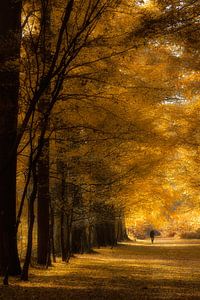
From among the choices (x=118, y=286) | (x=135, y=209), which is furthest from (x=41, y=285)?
(x=135, y=209)

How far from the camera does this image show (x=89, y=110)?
1277cm

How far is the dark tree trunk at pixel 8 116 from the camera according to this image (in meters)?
9.30

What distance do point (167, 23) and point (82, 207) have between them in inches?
394

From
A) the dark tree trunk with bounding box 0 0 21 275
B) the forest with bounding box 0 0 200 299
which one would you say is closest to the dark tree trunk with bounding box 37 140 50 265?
the forest with bounding box 0 0 200 299

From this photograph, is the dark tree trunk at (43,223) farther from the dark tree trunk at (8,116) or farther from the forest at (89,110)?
the dark tree trunk at (8,116)

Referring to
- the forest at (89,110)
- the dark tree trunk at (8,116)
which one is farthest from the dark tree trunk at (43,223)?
the dark tree trunk at (8,116)

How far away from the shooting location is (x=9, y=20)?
10180 mm

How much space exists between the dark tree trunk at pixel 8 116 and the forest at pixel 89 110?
0.02 meters

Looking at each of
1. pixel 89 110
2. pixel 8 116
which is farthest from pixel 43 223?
pixel 8 116

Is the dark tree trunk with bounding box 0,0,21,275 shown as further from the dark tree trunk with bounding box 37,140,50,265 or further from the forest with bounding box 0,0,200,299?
the dark tree trunk with bounding box 37,140,50,265

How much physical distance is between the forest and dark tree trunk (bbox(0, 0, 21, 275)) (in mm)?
22

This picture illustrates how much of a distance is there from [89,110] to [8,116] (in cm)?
353

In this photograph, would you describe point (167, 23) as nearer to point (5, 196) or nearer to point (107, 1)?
point (107, 1)

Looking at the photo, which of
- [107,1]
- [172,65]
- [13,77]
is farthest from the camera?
[172,65]
